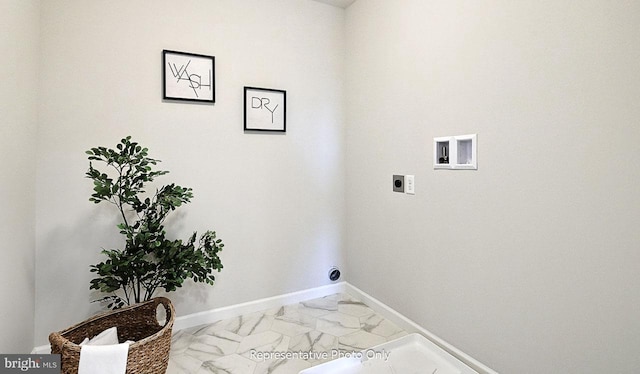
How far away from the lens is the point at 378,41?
2.31 m

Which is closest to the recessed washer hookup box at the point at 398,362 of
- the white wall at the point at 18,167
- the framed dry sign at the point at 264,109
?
the white wall at the point at 18,167

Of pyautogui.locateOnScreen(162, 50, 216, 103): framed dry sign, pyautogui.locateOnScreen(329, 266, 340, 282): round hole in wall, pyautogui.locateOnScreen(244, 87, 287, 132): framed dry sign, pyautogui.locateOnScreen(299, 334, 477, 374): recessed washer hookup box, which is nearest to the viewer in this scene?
pyautogui.locateOnScreen(299, 334, 477, 374): recessed washer hookup box

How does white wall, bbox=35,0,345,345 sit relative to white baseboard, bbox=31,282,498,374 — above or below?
above

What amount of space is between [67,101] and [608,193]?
2.70 m

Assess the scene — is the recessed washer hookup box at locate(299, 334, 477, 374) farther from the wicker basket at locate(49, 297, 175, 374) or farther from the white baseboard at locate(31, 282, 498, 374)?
the wicker basket at locate(49, 297, 175, 374)

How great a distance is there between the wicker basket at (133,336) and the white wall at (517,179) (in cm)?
151

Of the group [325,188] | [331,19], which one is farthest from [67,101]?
[331,19]

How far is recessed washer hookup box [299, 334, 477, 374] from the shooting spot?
1.70 metres

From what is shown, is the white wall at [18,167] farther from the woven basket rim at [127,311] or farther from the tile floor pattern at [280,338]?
the tile floor pattern at [280,338]

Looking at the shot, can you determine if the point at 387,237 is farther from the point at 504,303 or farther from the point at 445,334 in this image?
the point at 504,303

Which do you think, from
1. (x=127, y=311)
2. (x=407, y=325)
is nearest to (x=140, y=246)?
(x=127, y=311)

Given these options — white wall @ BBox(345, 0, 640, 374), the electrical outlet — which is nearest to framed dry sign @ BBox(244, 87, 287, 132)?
white wall @ BBox(345, 0, 640, 374)

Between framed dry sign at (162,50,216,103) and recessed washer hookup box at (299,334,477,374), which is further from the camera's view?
framed dry sign at (162,50,216,103)

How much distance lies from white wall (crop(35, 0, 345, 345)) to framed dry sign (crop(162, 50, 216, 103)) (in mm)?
55
